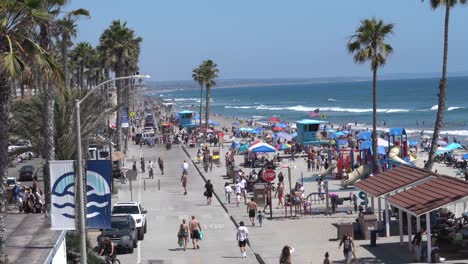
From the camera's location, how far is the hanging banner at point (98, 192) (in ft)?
59.1

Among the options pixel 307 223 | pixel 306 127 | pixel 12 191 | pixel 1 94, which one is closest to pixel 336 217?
pixel 307 223

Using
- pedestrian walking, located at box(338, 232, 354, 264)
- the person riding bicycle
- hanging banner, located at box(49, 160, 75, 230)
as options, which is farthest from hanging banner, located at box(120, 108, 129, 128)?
hanging banner, located at box(49, 160, 75, 230)

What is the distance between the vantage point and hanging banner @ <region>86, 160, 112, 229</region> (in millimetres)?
18000

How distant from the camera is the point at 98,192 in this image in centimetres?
1808

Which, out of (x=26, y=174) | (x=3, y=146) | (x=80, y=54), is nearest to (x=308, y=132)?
(x=26, y=174)

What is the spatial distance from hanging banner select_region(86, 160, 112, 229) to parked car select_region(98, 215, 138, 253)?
9.91m

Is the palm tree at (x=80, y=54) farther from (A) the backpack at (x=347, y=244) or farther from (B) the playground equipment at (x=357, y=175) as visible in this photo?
(A) the backpack at (x=347, y=244)

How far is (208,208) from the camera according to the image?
41.2 m

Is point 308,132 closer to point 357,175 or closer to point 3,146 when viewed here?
point 357,175

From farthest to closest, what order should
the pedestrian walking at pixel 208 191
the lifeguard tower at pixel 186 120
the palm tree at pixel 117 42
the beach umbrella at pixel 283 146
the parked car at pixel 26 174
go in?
the lifeguard tower at pixel 186 120 → the beach umbrella at pixel 283 146 → the palm tree at pixel 117 42 → the parked car at pixel 26 174 → the pedestrian walking at pixel 208 191

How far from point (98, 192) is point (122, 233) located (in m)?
11.0

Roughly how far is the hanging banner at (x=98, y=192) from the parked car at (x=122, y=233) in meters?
9.91

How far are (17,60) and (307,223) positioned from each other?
20.3 meters

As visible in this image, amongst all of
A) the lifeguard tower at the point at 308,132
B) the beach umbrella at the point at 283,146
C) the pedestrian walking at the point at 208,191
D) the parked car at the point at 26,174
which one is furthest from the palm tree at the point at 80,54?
the pedestrian walking at the point at 208,191
